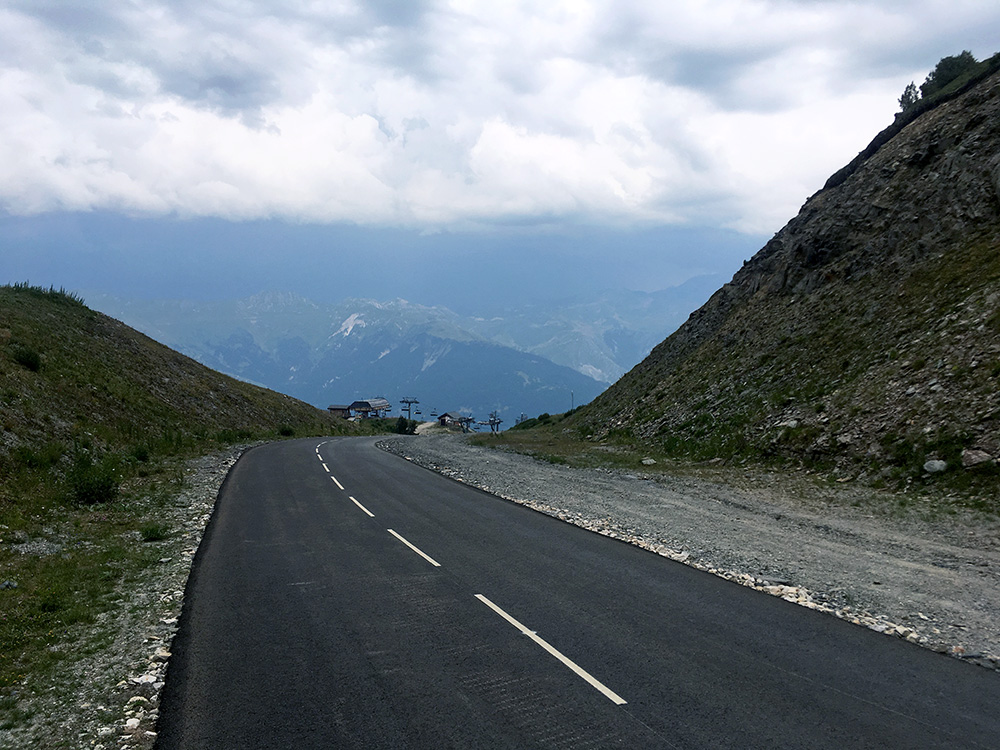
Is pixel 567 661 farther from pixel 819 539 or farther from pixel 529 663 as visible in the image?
pixel 819 539

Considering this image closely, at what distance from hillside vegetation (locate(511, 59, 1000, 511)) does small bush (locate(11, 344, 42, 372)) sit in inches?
1010

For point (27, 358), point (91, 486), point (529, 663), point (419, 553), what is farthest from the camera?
point (27, 358)

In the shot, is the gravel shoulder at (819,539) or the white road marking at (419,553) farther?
the white road marking at (419,553)

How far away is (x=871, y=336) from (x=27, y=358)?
36529mm

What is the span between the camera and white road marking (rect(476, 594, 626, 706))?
6273mm

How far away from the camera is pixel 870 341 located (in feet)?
81.3

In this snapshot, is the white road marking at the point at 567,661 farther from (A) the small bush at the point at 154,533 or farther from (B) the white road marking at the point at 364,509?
(A) the small bush at the point at 154,533

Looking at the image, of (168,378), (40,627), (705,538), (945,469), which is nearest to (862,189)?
(945,469)

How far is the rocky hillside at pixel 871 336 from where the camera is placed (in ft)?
60.2

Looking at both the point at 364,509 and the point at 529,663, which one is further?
the point at 364,509

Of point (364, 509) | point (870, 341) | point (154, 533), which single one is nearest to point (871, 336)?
point (870, 341)

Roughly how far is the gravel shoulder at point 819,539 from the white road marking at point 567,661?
13.9 feet

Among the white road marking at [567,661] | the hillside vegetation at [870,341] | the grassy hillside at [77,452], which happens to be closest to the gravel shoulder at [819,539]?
the hillside vegetation at [870,341]

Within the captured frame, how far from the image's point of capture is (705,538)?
13.0m
